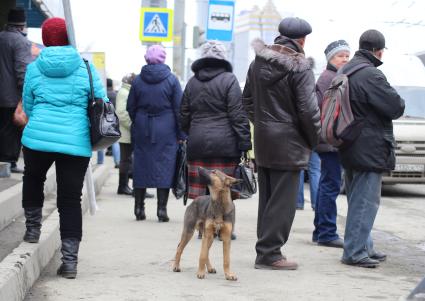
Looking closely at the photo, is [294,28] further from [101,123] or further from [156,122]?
[156,122]

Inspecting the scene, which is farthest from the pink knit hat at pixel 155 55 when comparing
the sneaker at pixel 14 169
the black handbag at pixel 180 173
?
the sneaker at pixel 14 169

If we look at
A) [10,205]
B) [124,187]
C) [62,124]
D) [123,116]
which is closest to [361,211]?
[62,124]

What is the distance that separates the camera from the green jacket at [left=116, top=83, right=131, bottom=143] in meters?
12.6

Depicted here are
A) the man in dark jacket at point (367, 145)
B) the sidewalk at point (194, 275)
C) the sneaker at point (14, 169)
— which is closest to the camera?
the sidewalk at point (194, 275)

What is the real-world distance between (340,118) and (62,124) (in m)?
2.25

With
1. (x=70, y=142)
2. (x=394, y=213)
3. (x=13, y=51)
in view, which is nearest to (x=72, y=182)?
(x=70, y=142)

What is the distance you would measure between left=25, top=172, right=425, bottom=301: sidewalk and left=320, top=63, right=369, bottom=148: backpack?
1.03m

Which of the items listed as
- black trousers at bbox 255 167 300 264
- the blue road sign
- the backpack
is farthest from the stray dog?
the blue road sign

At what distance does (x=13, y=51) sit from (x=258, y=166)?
428 centimetres

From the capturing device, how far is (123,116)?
508 inches

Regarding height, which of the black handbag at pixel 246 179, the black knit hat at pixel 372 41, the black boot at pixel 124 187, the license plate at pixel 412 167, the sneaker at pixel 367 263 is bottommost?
the black boot at pixel 124 187

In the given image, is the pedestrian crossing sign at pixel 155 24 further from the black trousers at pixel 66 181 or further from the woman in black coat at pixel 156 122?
the black trousers at pixel 66 181

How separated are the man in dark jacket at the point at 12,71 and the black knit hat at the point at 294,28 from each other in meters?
4.18

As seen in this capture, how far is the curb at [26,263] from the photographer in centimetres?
548
